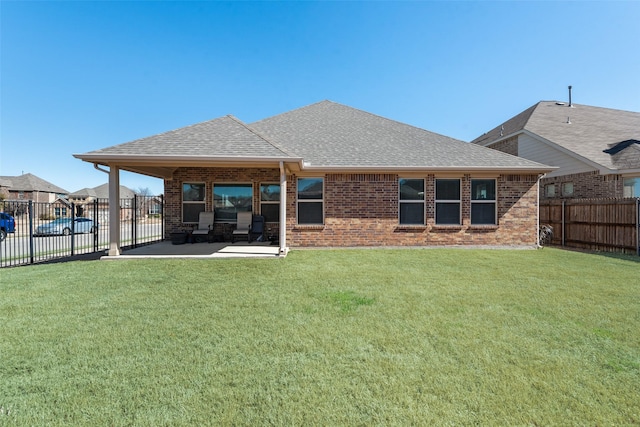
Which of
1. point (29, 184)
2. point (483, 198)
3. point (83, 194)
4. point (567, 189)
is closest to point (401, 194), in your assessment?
point (483, 198)

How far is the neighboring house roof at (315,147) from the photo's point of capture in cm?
780

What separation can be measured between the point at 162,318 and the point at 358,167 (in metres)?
7.36

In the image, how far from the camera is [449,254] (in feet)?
29.3

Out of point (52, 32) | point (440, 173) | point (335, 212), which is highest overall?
point (52, 32)

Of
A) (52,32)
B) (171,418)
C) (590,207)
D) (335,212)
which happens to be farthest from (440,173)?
(52,32)

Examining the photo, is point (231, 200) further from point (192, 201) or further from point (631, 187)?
point (631, 187)

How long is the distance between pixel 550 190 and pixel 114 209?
62.7ft

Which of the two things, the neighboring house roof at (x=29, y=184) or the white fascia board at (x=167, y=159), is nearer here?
the white fascia board at (x=167, y=159)

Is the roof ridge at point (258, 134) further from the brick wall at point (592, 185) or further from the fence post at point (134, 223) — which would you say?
the brick wall at point (592, 185)

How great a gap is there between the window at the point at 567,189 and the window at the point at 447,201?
25.6 feet

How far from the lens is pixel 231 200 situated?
468 inches

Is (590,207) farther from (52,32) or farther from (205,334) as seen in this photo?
(52,32)

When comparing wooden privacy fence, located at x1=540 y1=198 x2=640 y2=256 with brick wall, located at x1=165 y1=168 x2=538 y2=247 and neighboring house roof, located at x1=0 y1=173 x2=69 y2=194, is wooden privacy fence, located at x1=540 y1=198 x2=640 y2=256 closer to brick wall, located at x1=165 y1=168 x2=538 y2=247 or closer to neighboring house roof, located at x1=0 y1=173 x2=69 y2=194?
brick wall, located at x1=165 y1=168 x2=538 y2=247

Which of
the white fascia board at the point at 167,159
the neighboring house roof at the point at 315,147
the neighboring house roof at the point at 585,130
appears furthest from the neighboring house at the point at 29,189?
the neighboring house roof at the point at 585,130
